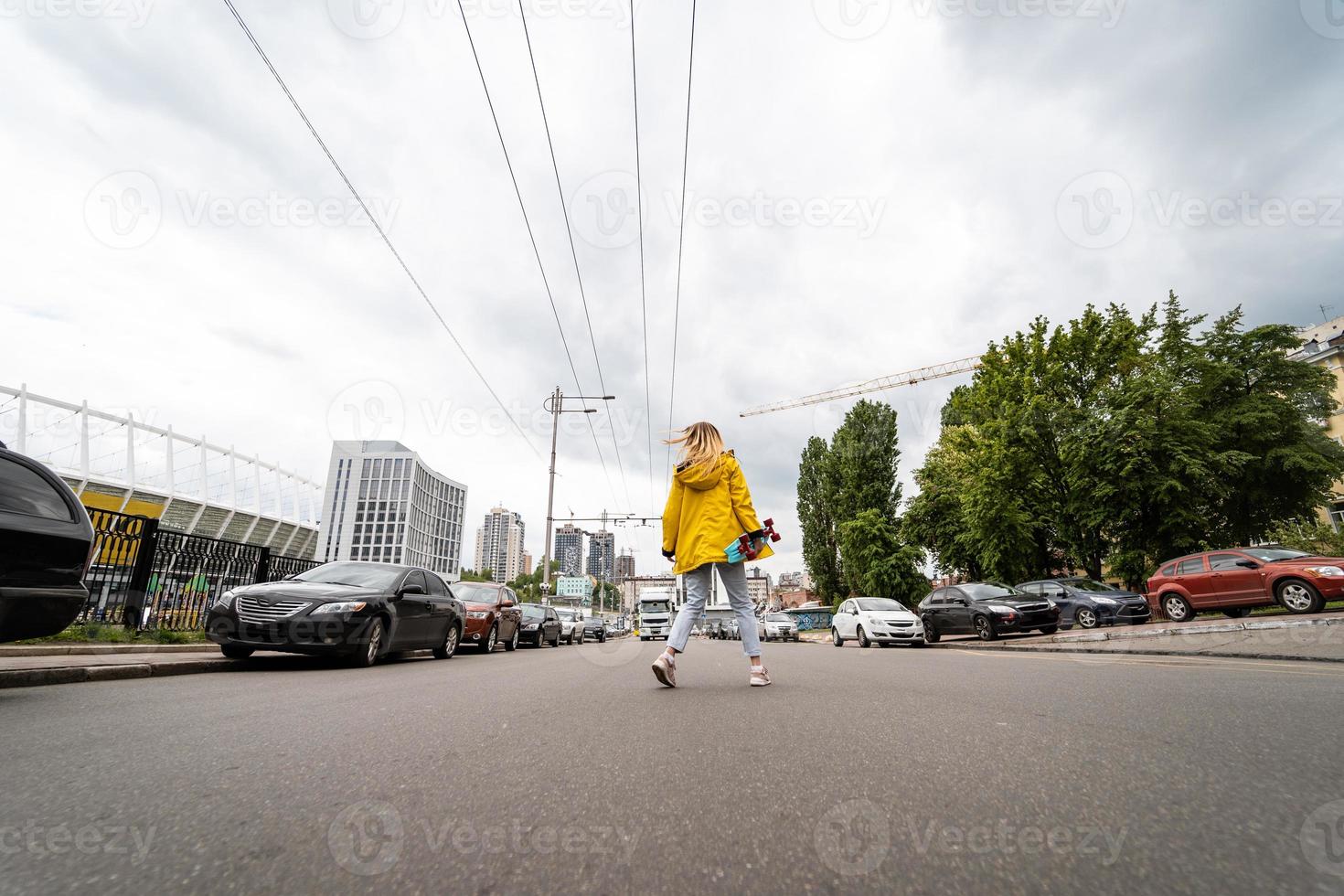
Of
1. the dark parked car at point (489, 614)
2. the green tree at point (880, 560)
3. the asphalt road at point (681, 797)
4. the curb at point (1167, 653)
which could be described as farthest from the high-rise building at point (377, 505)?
the asphalt road at point (681, 797)

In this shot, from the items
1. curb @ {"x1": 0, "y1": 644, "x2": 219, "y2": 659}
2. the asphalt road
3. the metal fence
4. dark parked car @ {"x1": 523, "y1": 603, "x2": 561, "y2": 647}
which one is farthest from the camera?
dark parked car @ {"x1": 523, "y1": 603, "x2": 561, "y2": 647}

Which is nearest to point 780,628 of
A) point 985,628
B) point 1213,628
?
point 985,628

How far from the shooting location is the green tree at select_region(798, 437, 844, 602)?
45688 millimetres

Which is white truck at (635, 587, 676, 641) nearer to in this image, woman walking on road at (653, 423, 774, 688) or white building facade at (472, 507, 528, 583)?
woman walking on road at (653, 423, 774, 688)

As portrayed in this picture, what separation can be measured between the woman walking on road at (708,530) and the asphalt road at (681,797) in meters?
1.41

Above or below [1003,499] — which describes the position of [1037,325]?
above

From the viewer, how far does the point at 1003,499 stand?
77.7 feet

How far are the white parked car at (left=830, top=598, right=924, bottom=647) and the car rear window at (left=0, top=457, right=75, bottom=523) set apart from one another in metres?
17.0

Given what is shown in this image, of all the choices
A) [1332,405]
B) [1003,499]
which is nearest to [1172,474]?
[1003,499]

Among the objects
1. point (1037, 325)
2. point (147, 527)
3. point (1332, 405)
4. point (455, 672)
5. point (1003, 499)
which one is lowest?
point (455, 672)

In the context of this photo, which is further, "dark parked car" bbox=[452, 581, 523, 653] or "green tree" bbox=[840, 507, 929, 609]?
"green tree" bbox=[840, 507, 929, 609]

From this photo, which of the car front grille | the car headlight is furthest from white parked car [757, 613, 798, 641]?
the car front grille

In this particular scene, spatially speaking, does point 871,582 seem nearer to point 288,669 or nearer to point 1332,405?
point 1332,405

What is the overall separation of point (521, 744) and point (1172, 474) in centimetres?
2426
